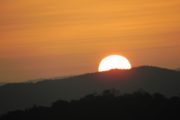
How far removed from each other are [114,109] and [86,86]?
100535 millimetres

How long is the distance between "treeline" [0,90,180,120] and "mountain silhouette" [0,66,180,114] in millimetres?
72934

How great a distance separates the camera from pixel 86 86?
160 m

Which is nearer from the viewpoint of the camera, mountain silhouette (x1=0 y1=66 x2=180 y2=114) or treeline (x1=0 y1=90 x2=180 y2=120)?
treeline (x1=0 y1=90 x2=180 y2=120)

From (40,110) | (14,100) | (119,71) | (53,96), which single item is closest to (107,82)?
(119,71)

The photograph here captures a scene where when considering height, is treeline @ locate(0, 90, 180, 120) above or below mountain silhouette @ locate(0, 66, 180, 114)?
below

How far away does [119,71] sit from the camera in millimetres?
154375

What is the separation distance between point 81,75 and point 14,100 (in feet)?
63.2

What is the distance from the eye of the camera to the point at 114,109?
195ft

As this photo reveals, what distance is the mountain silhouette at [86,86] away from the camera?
146625 mm

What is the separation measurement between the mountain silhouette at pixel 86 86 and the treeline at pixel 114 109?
239 ft

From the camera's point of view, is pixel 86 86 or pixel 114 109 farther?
pixel 86 86

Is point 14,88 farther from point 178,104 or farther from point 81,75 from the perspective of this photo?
point 178,104

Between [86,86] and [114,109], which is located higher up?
[86,86]

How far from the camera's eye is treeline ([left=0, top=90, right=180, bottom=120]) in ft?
190
